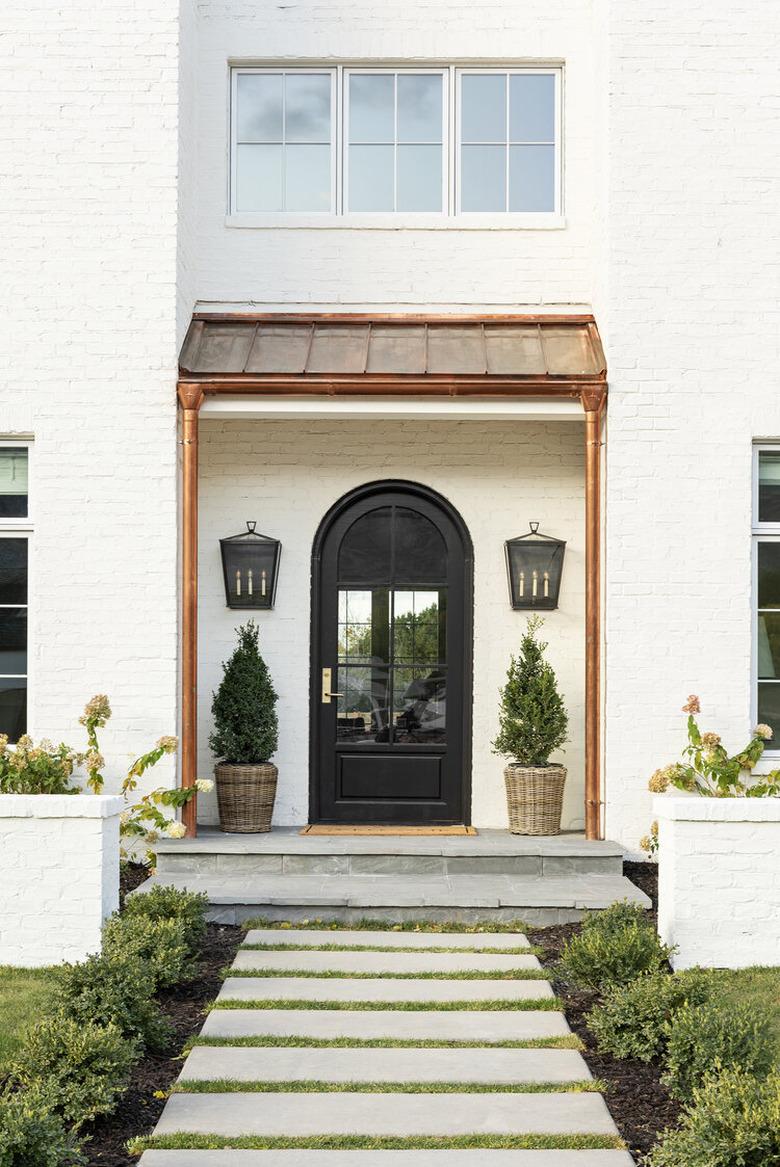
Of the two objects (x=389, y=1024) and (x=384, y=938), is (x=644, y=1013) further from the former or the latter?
(x=384, y=938)

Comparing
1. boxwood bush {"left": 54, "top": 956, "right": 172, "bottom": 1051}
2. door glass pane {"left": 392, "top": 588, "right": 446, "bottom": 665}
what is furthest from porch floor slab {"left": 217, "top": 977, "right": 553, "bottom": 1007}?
door glass pane {"left": 392, "top": 588, "right": 446, "bottom": 665}

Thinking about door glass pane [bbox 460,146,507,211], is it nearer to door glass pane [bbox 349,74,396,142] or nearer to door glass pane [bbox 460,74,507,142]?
door glass pane [bbox 460,74,507,142]

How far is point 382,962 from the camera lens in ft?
18.7

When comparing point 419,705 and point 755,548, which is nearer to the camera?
point 755,548

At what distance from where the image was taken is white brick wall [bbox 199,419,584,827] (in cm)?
855

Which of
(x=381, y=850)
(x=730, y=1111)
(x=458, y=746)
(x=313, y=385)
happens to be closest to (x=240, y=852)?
(x=381, y=850)

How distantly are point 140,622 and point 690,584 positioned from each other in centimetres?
343

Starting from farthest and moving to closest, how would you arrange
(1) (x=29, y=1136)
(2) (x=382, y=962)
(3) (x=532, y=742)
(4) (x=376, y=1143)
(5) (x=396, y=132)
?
(5) (x=396, y=132) < (3) (x=532, y=742) < (2) (x=382, y=962) < (4) (x=376, y=1143) < (1) (x=29, y=1136)

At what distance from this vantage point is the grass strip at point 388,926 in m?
6.29

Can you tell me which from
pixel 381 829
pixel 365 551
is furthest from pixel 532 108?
pixel 381 829

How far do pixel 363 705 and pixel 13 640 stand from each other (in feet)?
7.71

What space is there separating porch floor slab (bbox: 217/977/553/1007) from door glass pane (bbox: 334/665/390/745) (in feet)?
10.3

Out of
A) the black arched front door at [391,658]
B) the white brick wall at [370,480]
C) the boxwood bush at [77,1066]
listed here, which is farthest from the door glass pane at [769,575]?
the boxwood bush at [77,1066]

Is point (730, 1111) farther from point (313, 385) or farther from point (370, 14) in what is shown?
point (370, 14)
